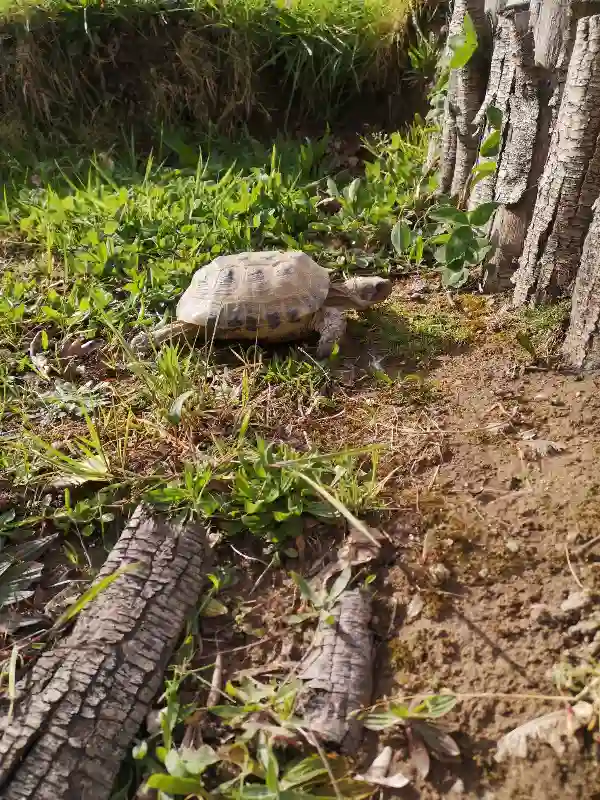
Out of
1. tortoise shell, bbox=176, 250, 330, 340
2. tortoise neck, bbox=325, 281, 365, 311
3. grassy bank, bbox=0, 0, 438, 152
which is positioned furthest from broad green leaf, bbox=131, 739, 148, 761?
grassy bank, bbox=0, 0, 438, 152

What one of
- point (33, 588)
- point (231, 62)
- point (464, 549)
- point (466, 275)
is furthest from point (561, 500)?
point (231, 62)

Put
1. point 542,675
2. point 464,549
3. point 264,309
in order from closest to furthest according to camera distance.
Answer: point 542,675, point 464,549, point 264,309

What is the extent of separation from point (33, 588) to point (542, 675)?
165 centimetres

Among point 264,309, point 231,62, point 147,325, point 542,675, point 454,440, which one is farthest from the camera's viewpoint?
point 231,62

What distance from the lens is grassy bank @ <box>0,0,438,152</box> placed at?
4422mm

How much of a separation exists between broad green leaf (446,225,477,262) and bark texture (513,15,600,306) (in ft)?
0.92

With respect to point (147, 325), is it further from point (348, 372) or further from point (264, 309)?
point (348, 372)

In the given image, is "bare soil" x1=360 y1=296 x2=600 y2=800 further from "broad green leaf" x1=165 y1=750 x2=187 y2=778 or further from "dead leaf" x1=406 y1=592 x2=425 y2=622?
"broad green leaf" x1=165 y1=750 x2=187 y2=778

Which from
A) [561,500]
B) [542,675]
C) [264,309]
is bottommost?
[542,675]

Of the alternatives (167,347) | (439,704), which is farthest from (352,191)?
(439,704)

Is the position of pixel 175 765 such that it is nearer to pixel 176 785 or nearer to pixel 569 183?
pixel 176 785

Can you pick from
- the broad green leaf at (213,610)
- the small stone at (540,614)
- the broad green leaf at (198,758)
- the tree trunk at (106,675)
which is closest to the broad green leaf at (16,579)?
the tree trunk at (106,675)

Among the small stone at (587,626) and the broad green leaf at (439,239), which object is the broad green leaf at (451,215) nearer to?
the broad green leaf at (439,239)

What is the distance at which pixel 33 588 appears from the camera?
227cm
